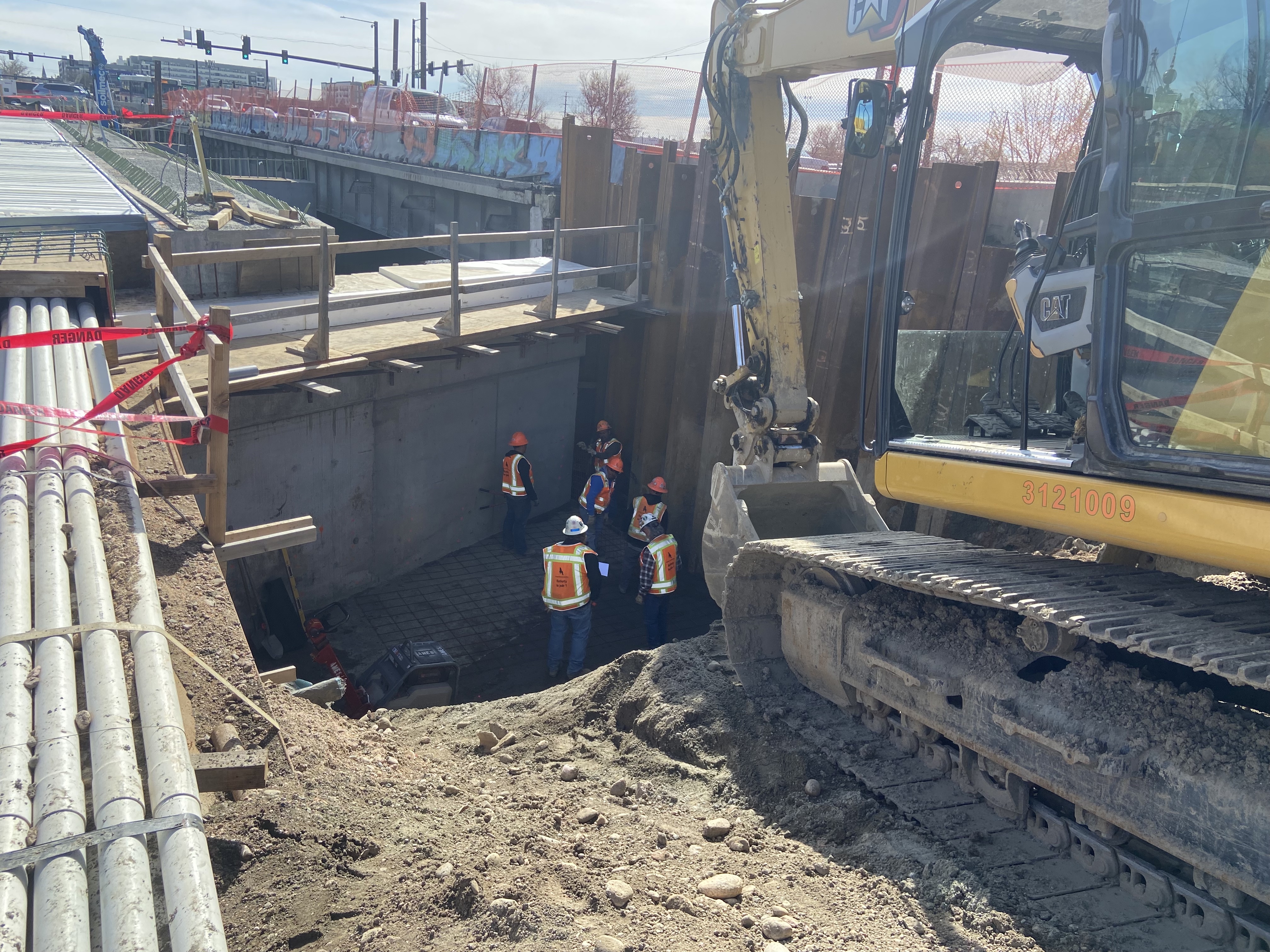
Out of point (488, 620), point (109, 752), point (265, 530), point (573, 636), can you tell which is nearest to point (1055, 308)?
point (109, 752)

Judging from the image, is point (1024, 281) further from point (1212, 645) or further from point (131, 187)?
point (131, 187)

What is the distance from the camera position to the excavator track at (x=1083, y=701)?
2.86 metres

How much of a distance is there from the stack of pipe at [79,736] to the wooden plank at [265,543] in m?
0.71

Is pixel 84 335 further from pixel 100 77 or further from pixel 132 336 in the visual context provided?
pixel 100 77

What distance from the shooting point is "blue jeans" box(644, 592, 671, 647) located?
28.6 feet

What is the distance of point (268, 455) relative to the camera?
8.51 m

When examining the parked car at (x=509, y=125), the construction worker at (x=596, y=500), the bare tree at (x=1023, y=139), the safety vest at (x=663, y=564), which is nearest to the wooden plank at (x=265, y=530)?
the safety vest at (x=663, y=564)

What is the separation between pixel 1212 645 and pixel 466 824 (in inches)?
111

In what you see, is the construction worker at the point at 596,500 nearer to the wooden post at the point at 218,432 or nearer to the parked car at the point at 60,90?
the wooden post at the point at 218,432

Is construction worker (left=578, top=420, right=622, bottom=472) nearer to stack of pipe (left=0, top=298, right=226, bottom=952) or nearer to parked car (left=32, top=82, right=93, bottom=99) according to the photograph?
stack of pipe (left=0, top=298, right=226, bottom=952)

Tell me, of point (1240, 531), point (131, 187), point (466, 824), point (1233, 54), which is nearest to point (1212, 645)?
point (1240, 531)

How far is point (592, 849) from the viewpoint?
3.70 metres

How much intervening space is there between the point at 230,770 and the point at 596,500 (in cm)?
729

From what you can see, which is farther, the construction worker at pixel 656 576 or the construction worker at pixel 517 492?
the construction worker at pixel 517 492
